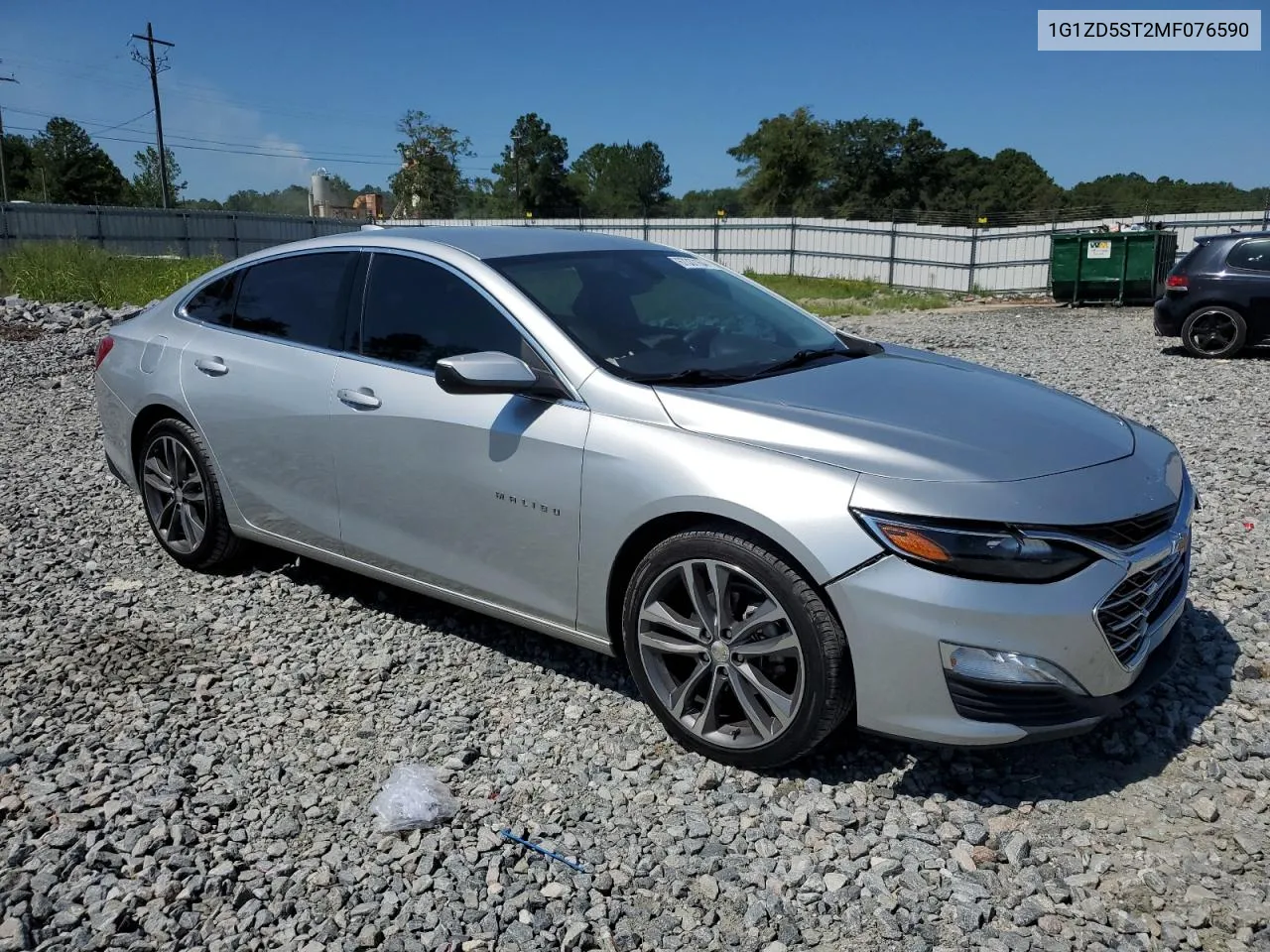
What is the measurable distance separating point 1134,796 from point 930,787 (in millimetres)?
594

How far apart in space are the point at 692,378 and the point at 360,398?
1.34 meters

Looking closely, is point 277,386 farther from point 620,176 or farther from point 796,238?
point 620,176

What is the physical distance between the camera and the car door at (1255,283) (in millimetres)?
12375

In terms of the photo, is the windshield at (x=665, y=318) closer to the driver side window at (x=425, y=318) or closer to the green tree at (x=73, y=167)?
the driver side window at (x=425, y=318)

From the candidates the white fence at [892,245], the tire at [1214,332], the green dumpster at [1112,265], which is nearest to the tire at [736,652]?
the tire at [1214,332]

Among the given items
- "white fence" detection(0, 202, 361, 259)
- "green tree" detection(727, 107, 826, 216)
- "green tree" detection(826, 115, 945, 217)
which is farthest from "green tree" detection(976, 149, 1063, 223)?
"white fence" detection(0, 202, 361, 259)

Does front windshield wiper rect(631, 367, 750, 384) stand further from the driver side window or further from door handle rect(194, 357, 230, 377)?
door handle rect(194, 357, 230, 377)

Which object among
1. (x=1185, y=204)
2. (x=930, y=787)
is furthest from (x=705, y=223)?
(x=930, y=787)

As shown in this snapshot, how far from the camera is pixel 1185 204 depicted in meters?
26.5

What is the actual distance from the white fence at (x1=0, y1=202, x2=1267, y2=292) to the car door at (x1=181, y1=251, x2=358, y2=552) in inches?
807

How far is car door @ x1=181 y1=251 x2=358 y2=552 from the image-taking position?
4.19 metres

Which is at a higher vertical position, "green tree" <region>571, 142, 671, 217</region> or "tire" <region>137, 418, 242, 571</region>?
"green tree" <region>571, 142, 671, 217</region>

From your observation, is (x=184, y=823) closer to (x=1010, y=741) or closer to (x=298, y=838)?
(x=298, y=838)

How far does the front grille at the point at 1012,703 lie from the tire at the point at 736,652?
0.31m
